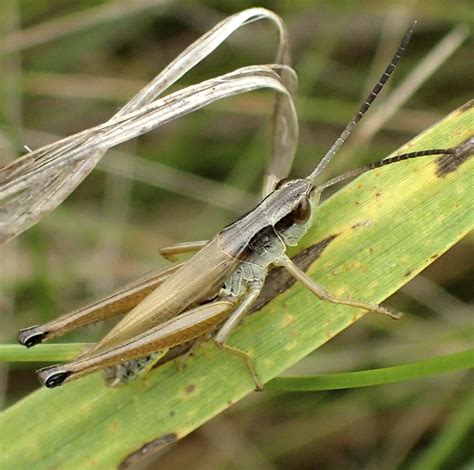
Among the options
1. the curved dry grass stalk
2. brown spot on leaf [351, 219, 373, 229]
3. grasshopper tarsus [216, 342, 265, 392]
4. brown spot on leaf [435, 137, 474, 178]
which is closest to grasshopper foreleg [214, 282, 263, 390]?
grasshopper tarsus [216, 342, 265, 392]

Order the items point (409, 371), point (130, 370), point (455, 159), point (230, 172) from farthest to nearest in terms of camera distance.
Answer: point (230, 172)
point (130, 370)
point (455, 159)
point (409, 371)

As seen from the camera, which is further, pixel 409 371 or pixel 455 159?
pixel 455 159

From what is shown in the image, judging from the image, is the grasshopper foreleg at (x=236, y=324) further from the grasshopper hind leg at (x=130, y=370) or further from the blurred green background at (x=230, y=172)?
the blurred green background at (x=230, y=172)

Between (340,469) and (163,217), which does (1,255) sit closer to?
(163,217)

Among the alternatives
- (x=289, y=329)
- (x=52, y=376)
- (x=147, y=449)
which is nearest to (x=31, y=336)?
(x=52, y=376)

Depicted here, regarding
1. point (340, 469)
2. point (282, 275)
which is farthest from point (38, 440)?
point (340, 469)

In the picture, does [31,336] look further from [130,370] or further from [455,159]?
[455,159]
